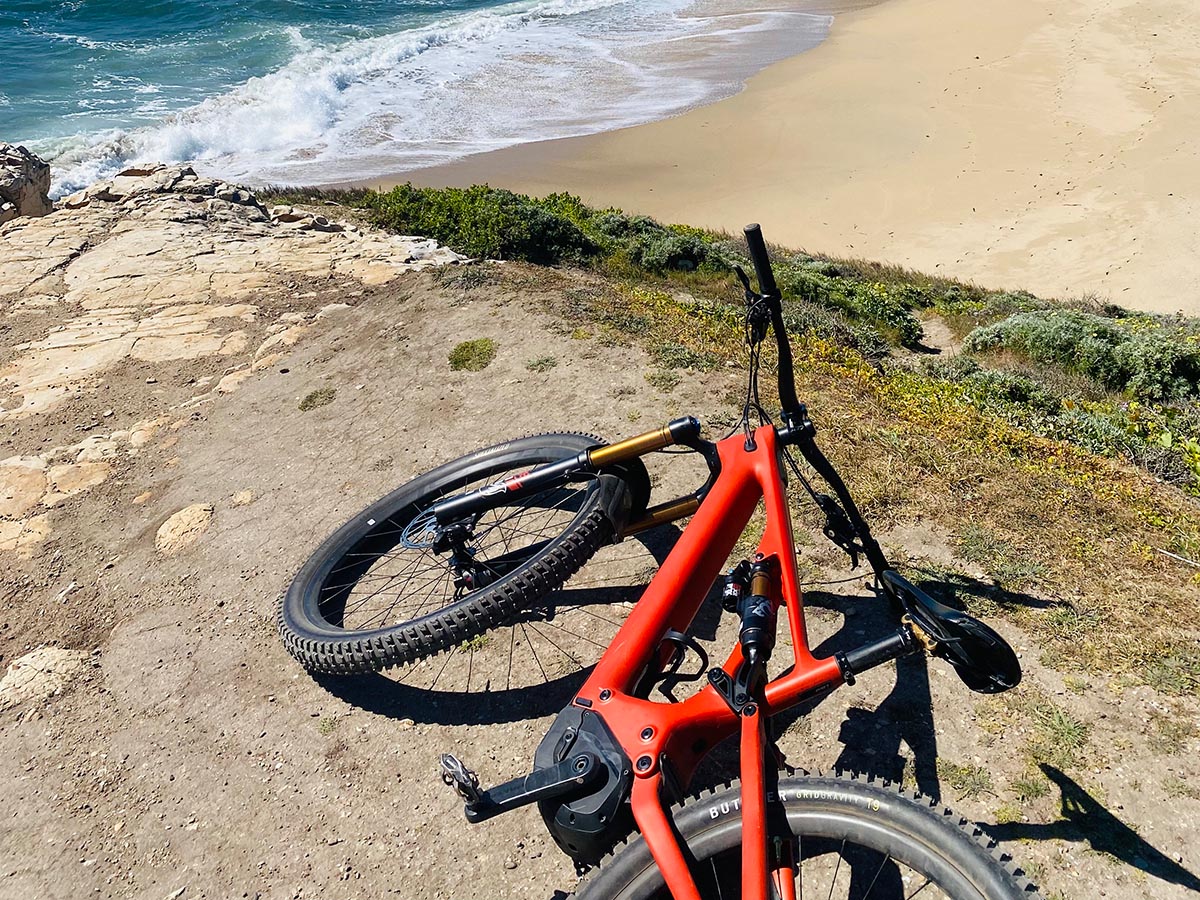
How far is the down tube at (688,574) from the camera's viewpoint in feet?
11.7

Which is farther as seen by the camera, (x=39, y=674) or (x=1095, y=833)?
(x=39, y=674)

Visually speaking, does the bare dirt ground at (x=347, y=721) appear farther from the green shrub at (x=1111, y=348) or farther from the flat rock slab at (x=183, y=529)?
the green shrub at (x=1111, y=348)

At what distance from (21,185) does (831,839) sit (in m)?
18.7

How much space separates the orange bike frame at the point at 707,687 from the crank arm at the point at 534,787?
18 centimetres

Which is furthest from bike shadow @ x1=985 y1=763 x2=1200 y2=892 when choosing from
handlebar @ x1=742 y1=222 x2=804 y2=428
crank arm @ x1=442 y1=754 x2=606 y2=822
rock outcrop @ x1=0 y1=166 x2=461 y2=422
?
rock outcrop @ x1=0 y1=166 x2=461 y2=422

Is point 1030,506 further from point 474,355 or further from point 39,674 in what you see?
point 39,674

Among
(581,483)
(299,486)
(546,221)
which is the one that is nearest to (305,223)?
(546,221)

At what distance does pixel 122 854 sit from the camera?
171 inches

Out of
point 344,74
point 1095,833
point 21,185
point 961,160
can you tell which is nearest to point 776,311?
point 1095,833

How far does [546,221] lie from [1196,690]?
10605mm

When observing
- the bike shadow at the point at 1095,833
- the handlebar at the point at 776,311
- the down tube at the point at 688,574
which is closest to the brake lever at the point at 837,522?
the down tube at the point at 688,574

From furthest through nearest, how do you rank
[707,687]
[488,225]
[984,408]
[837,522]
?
[488,225]
[984,408]
[837,522]
[707,687]

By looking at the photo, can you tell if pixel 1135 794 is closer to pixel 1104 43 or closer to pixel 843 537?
pixel 843 537

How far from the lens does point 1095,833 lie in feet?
11.6
